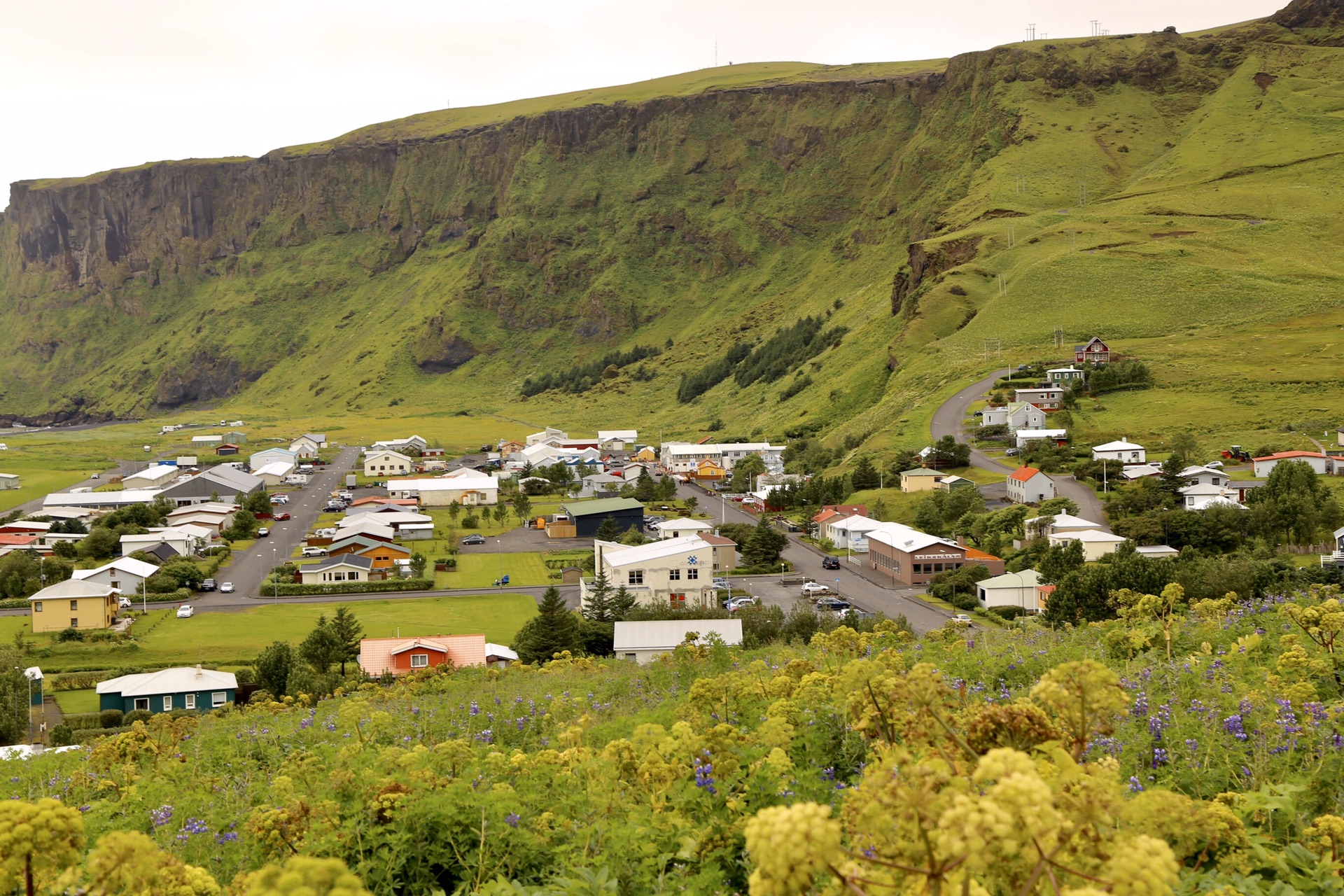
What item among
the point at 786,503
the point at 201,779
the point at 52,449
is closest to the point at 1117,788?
→ the point at 201,779

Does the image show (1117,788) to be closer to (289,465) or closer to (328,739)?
(328,739)

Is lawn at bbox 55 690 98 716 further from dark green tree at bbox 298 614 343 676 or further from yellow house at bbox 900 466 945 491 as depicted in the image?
yellow house at bbox 900 466 945 491

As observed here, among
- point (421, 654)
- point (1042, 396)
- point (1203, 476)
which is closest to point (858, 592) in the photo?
point (421, 654)

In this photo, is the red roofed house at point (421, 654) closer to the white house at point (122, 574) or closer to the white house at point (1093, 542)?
the white house at point (122, 574)

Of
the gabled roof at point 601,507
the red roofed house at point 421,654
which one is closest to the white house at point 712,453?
the gabled roof at point 601,507

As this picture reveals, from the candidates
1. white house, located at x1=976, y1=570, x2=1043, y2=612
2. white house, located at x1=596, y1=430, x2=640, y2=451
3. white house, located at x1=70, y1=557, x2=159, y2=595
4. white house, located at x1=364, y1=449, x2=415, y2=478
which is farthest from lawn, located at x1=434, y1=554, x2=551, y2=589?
white house, located at x1=596, y1=430, x2=640, y2=451
